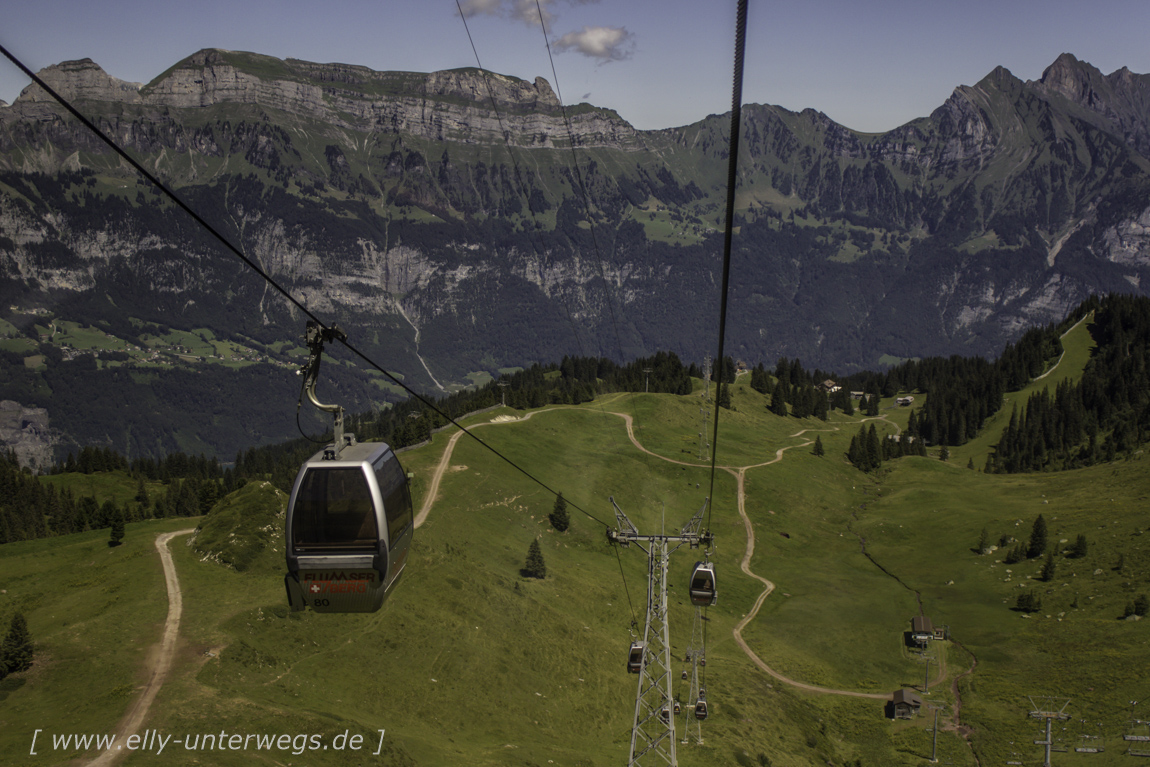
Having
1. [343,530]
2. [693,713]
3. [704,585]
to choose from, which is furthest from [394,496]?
[693,713]

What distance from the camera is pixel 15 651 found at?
2106 inches

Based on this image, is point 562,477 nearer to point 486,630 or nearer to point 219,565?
point 486,630

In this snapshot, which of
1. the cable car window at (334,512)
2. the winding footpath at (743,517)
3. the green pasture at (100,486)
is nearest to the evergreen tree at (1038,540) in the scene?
the winding footpath at (743,517)

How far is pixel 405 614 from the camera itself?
2997 inches

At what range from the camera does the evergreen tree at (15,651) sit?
5316cm

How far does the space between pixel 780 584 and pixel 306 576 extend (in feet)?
355

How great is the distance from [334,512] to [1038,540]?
430 ft

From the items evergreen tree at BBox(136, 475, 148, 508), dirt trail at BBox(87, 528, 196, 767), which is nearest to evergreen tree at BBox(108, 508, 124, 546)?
dirt trail at BBox(87, 528, 196, 767)

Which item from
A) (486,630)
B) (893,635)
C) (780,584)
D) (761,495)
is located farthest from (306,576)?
(761,495)

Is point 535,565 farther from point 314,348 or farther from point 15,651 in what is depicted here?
point 314,348

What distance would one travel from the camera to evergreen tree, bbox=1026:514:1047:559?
130125 millimetres

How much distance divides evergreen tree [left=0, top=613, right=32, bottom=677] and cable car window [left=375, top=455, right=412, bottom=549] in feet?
126

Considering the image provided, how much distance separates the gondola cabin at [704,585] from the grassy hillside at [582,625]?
2025 cm

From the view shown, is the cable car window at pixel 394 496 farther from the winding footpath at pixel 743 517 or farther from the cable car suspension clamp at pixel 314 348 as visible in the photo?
the winding footpath at pixel 743 517
